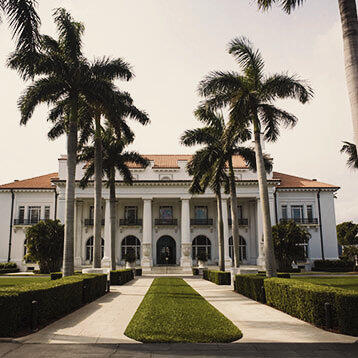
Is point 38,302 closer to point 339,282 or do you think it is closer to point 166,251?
point 339,282

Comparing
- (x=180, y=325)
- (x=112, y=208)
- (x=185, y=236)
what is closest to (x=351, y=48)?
(x=180, y=325)

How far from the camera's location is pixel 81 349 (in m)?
6.78

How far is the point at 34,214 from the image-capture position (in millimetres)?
41531

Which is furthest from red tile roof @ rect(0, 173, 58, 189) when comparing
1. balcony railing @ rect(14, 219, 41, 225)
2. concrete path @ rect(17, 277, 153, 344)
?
concrete path @ rect(17, 277, 153, 344)

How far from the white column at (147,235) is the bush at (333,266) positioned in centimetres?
1717

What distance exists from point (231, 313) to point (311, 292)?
2861 mm

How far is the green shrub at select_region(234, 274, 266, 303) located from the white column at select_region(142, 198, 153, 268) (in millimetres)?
21253

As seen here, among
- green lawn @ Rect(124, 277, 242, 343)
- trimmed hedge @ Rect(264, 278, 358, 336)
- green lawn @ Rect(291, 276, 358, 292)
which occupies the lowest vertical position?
green lawn @ Rect(291, 276, 358, 292)

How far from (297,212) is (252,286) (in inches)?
1173

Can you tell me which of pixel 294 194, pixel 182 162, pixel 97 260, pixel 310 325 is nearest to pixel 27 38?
pixel 310 325

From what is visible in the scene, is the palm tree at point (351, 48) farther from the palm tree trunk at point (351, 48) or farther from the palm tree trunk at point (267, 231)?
the palm tree trunk at point (267, 231)

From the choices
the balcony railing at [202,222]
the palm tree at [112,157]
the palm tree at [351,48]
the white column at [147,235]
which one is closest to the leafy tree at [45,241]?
the palm tree at [112,157]

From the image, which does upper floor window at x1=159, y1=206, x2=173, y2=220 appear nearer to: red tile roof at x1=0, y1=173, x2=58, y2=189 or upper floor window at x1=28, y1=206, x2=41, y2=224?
red tile roof at x1=0, y1=173, x2=58, y2=189

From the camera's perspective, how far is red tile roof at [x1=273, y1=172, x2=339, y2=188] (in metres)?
42.0
